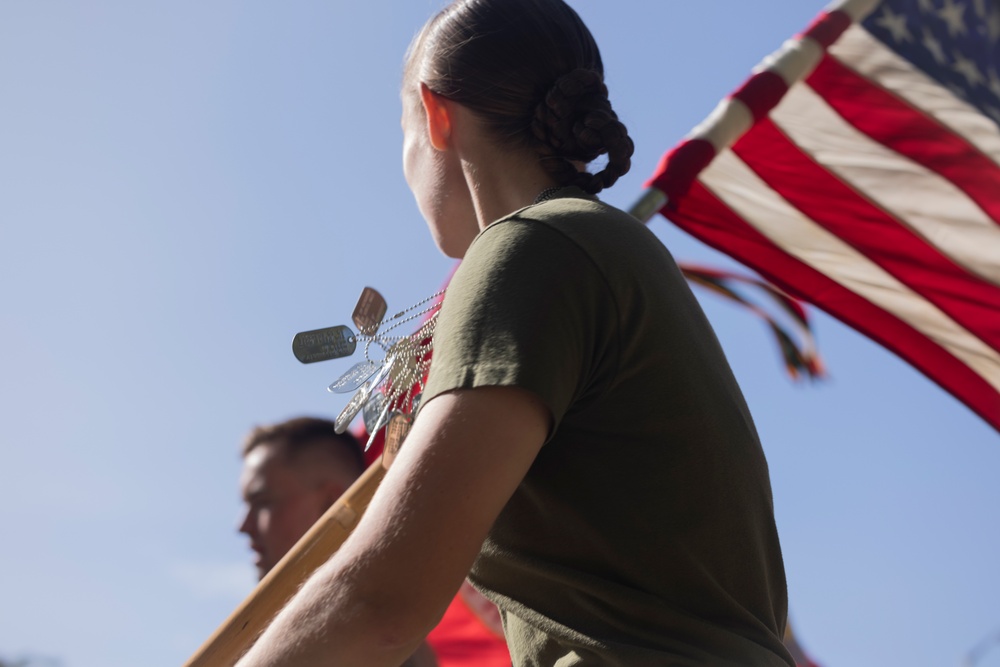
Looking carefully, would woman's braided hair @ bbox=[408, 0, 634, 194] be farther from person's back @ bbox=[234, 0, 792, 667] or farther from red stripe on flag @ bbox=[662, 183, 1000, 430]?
red stripe on flag @ bbox=[662, 183, 1000, 430]

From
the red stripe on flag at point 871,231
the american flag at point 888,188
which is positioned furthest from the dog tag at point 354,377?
the red stripe on flag at point 871,231

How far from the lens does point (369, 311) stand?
1.82m

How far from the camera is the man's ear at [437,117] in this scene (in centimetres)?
154

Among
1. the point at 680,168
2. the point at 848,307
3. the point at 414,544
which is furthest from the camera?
the point at 848,307

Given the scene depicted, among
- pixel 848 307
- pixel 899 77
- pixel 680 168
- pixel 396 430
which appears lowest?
pixel 848 307

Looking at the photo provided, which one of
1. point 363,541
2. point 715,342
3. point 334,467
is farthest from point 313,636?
point 334,467

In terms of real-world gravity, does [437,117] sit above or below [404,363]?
above

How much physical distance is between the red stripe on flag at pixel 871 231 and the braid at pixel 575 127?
261 centimetres

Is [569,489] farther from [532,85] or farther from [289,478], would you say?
[289,478]

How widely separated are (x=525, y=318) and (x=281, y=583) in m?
0.87

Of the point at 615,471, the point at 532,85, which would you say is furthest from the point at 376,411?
the point at 615,471

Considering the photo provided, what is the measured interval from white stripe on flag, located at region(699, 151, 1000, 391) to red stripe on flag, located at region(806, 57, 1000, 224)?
0.37 meters

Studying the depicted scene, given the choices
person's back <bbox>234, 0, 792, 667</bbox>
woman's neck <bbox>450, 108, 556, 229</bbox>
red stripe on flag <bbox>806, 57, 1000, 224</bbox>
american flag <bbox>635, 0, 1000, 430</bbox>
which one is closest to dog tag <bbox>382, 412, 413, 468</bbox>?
woman's neck <bbox>450, 108, 556, 229</bbox>

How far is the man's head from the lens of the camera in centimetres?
418
